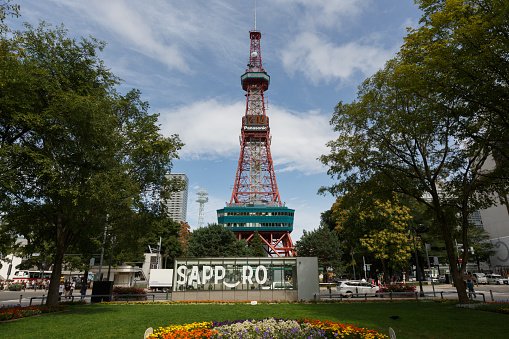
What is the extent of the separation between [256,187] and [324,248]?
46489 millimetres

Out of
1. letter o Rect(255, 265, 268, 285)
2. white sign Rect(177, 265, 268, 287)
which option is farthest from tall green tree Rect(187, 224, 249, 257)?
letter o Rect(255, 265, 268, 285)

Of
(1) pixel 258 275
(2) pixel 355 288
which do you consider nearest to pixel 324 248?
(2) pixel 355 288

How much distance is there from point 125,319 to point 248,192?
85952 mm

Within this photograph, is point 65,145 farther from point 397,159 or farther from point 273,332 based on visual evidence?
point 397,159

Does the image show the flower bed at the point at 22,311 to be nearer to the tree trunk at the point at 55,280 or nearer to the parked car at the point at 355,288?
the tree trunk at the point at 55,280

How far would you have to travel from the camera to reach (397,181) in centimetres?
2219

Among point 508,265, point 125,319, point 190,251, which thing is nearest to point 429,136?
point 125,319

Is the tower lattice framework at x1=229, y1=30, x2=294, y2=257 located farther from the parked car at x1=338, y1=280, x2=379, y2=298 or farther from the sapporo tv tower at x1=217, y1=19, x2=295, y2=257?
the parked car at x1=338, y1=280, x2=379, y2=298

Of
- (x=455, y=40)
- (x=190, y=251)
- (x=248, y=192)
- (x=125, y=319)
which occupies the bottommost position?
(x=125, y=319)

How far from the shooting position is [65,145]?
15148 mm

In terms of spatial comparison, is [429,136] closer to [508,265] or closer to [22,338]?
[22,338]

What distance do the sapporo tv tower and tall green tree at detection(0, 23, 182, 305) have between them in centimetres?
6823

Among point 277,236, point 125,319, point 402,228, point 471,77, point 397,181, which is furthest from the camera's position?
point 277,236

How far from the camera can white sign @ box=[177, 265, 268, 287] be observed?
28.3 metres
